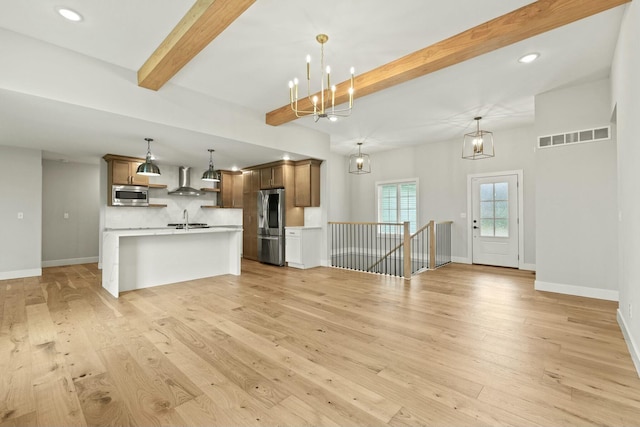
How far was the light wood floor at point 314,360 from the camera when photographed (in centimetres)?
172

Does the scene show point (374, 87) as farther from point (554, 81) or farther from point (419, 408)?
point (419, 408)

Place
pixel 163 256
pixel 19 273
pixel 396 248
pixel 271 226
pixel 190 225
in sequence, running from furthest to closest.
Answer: pixel 190 225 < pixel 271 226 < pixel 396 248 < pixel 19 273 < pixel 163 256

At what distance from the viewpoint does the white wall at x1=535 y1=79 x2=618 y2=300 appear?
3.86 metres

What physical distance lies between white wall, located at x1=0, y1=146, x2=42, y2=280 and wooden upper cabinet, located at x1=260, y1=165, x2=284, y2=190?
14.3 ft

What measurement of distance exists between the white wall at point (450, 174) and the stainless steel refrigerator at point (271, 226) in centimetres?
305

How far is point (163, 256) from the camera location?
485cm

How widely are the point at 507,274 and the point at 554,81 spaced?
334cm

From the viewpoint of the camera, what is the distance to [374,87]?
147 inches

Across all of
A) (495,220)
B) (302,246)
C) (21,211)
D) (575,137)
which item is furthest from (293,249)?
(21,211)

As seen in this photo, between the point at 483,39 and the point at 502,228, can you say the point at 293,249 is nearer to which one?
the point at 502,228

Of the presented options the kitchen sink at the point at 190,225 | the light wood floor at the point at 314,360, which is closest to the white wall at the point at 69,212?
the kitchen sink at the point at 190,225

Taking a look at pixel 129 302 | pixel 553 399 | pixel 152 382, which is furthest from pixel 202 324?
pixel 553 399

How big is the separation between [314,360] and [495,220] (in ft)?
18.7

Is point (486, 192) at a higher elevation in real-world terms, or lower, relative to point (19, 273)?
higher
